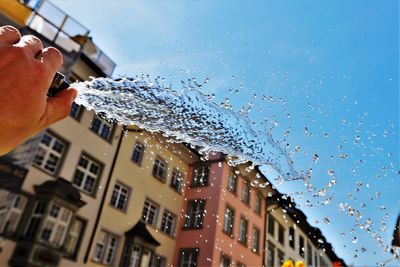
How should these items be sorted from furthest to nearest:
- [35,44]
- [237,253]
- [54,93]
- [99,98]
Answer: [237,253]
[99,98]
[54,93]
[35,44]

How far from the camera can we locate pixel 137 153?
2572cm

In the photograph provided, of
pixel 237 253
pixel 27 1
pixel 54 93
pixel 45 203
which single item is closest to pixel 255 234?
pixel 237 253

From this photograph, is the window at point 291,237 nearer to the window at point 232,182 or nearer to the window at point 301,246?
the window at point 301,246

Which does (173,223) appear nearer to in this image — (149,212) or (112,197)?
(149,212)

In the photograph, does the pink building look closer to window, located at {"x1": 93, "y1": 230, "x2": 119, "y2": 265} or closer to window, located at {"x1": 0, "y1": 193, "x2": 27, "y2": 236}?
window, located at {"x1": 93, "y1": 230, "x2": 119, "y2": 265}

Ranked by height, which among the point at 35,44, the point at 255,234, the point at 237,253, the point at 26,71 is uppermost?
the point at 255,234

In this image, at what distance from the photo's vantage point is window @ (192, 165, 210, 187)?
103 feet

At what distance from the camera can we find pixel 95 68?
22.0m

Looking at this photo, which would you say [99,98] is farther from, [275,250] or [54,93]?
[275,250]

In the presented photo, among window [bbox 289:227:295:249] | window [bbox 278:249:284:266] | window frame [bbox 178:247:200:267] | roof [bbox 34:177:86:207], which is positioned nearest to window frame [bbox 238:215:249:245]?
window frame [bbox 178:247:200:267]

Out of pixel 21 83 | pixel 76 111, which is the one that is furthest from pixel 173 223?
pixel 21 83

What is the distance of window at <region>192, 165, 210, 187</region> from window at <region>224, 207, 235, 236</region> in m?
2.84

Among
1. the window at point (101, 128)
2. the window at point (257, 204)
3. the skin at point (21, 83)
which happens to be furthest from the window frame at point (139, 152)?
the skin at point (21, 83)

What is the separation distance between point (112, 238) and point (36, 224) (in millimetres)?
5501
